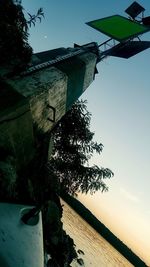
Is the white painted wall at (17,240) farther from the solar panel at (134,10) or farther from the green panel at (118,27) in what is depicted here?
the solar panel at (134,10)

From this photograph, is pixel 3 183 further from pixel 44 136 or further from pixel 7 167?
pixel 44 136

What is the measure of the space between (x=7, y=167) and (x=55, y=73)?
12.5ft

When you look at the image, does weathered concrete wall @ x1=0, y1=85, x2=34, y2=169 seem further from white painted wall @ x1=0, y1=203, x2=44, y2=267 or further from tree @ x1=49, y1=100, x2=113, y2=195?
tree @ x1=49, y1=100, x2=113, y2=195

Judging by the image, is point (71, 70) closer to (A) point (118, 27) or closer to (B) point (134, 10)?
(A) point (118, 27)

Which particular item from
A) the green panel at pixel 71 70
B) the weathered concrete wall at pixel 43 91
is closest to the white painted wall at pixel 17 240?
the weathered concrete wall at pixel 43 91

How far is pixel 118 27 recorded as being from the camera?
1456cm

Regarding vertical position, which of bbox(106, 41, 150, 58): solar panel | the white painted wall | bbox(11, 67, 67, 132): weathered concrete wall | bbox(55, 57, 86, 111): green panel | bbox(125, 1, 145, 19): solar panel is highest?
bbox(125, 1, 145, 19): solar panel

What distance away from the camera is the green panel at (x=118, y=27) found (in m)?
13.9

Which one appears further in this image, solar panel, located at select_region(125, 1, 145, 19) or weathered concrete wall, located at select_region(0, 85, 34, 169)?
solar panel, located at select_region(125, 1, 145, 19)

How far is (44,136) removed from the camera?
780 centimetres

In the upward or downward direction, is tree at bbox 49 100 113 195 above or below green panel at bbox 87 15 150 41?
below

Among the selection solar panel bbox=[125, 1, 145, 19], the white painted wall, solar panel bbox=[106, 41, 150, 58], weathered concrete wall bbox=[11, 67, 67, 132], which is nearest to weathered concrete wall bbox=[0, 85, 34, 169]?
weathered concrete wall bbox=[11, 67, 67, 132]

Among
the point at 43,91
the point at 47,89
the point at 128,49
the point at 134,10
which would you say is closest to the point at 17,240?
the point at 43,91

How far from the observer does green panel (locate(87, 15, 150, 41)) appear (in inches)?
548
